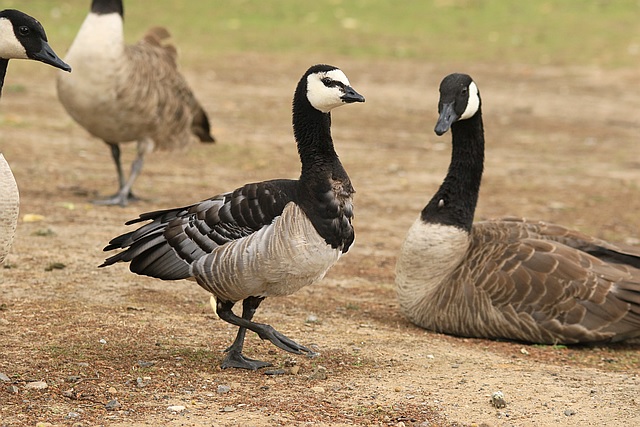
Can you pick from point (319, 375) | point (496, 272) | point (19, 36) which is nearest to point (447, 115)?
point (496, 272)

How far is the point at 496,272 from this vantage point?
6.91 meters

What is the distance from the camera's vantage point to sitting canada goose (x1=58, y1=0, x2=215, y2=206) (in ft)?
32.2

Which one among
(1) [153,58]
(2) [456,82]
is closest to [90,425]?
(2) [456,82]

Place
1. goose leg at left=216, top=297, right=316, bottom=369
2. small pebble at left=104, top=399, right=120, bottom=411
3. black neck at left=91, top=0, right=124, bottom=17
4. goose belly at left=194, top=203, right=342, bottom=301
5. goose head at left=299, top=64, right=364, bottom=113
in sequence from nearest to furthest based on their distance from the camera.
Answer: small pebble at left=104, top=399, right=120, bottom=411 < goose belly at left=194, top=203, right=342, bottom=301 < goose head at left=299, top=64, right=364, bottom=113 < goose leg at left=216, top=297, right=316, bottom=369 < black neck at left=91, top=0, right=124, bottom=17

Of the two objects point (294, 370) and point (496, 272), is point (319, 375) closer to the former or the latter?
point (294, 370)

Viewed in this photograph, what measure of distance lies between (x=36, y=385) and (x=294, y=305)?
2.56 meters

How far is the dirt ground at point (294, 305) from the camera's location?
5227 millimetres

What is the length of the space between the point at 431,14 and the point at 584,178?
1511cm

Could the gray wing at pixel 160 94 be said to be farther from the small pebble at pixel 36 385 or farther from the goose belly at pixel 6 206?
the small pebble at pixel 36 385

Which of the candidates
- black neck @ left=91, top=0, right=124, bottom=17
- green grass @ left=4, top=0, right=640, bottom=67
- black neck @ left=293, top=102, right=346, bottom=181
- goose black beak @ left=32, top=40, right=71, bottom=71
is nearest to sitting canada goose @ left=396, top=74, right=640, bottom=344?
black neck @ left=293, top=102, right=346, bottom=181

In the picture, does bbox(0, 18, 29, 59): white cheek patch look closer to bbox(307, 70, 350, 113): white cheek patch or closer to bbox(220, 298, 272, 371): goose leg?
bbox(307, 70, 350, 113): white cheek patch

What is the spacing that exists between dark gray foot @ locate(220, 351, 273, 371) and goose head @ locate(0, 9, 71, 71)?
1.88m

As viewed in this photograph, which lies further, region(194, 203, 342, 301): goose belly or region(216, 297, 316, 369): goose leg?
region(216, 297, 316, 369): goose leg

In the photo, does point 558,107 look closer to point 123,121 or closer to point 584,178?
point 584,178
